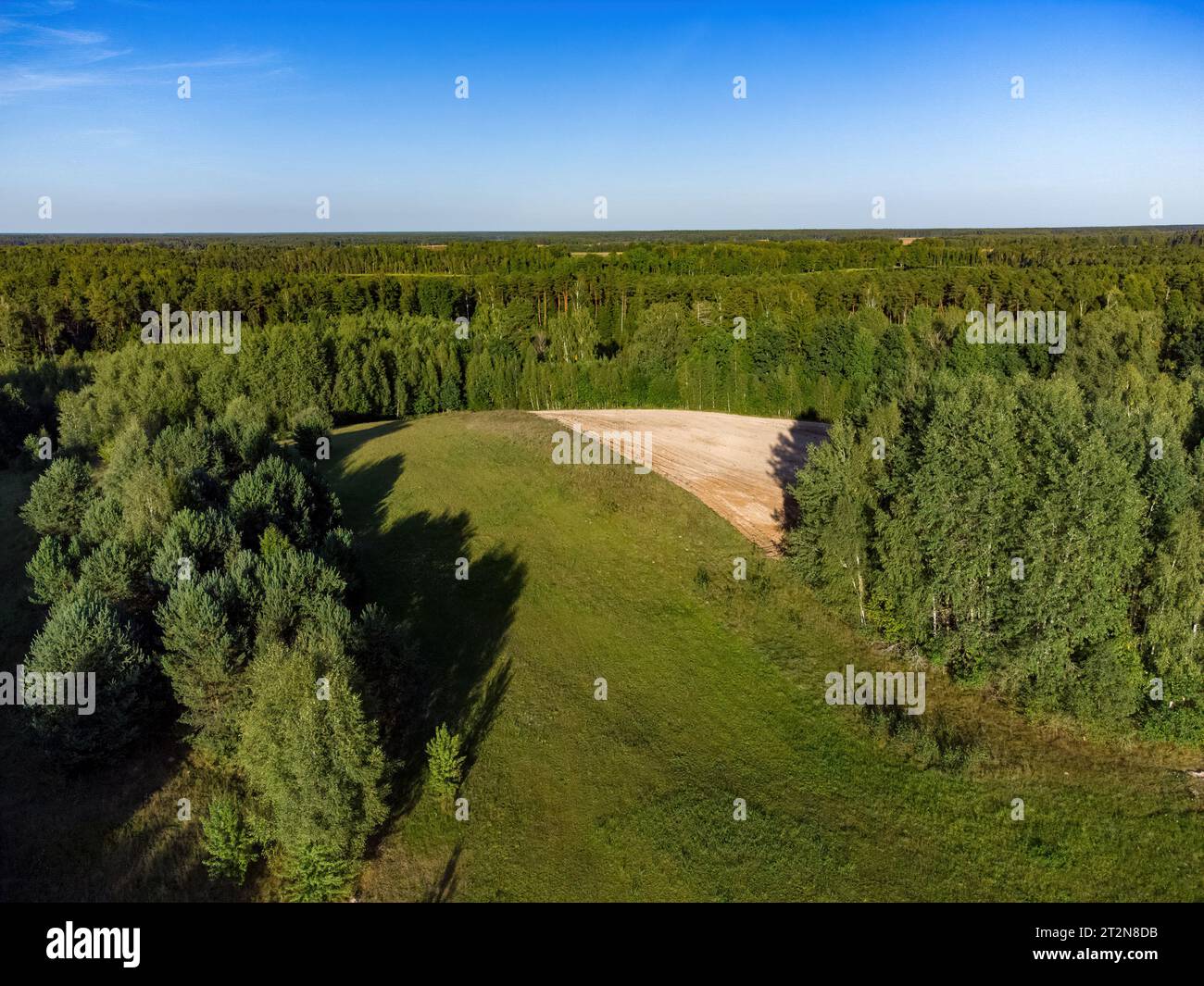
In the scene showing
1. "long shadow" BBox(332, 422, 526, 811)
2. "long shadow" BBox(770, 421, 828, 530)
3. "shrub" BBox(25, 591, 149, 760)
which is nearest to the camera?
"shrub" BBox(25, 591, 149, 760)

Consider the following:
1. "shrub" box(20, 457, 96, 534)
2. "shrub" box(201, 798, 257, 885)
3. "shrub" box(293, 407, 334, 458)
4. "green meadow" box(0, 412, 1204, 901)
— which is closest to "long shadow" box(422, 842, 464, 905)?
"green meadow" box(0, 412, 1204, 901)

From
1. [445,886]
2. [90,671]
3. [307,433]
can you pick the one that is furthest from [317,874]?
[307,433]

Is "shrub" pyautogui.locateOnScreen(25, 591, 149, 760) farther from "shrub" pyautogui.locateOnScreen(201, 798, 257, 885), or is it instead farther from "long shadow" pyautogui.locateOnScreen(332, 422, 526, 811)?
"long shadow" pyautogui.locateOnScreen(332, 422, 526, 811)

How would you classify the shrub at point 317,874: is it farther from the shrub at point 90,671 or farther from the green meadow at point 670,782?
the shrub at point 90,671

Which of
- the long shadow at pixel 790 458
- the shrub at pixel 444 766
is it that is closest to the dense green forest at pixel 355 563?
the shrub at pixel 444 766

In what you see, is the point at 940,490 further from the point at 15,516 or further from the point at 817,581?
the point at 15,516

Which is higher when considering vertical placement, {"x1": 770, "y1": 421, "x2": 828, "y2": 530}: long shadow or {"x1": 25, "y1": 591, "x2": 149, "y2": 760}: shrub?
{"x1": 770, "y1": 421, "x2": 828, "y2": 530}: long shadow

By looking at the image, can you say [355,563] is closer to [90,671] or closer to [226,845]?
[90,671]
